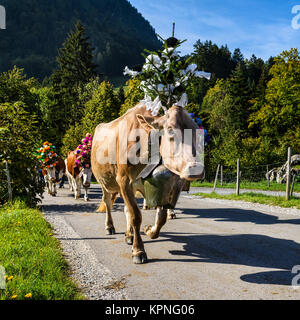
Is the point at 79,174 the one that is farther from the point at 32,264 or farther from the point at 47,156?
the point at 32,264

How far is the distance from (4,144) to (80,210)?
2.93 meters

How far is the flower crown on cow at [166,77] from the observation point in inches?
180

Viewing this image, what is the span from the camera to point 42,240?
518cm

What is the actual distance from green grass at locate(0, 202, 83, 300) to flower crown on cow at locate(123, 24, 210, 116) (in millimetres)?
2466

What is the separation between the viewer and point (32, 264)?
387 centimetres

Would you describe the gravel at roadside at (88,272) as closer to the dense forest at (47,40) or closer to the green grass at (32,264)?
the green grass at (32,264)

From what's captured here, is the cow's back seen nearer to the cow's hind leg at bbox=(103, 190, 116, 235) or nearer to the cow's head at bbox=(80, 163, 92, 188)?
the cow's hind leg at bbox=(103, 190, 116, 235)

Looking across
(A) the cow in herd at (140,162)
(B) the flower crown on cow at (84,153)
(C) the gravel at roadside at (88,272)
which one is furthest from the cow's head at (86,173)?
(C) the gravel at roadside at (88,272)

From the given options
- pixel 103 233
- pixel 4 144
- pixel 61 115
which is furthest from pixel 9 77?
pixel 61 115

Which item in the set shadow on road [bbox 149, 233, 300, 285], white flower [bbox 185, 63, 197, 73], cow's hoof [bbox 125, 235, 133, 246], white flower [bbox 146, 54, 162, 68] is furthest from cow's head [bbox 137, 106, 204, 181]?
cow's hoof [bbox 125, 235, 133, 246]

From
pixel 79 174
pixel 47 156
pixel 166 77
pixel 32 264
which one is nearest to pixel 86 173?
pixel 79 174

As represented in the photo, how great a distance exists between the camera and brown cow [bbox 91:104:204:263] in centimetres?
374

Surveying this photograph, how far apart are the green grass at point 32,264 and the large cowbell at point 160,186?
58.9 inches
